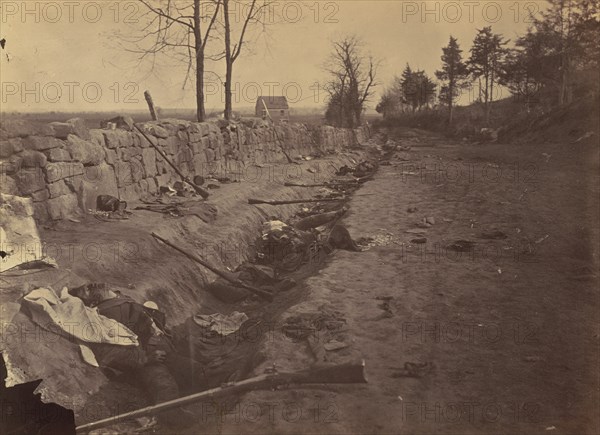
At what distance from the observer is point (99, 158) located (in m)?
9.22

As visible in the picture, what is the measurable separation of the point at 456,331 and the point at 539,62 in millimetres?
35342

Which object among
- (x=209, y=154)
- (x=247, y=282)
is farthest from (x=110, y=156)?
(x=209, y=154)

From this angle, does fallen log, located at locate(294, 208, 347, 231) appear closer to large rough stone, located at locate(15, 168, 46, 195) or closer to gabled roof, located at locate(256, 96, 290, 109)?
large rough stone, located at locate(15, 168, 46, 195)

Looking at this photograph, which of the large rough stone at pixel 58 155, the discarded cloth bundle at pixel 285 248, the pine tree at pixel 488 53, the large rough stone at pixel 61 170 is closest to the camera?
the large rough stone at pixel 61 170

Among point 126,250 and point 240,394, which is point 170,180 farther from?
point 240,394

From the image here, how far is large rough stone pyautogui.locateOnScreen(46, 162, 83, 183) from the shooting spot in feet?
25.3

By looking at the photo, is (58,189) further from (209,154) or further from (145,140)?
(209,154)

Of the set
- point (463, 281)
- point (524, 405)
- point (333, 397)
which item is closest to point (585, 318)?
point (463, 281)

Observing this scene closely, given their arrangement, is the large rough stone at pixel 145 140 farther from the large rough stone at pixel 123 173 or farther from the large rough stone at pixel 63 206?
the large rough stone at pixel 63 206

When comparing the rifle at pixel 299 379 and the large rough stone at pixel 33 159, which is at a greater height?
the large rough stone at pixel 33 159

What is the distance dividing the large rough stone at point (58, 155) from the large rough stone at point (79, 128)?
657mm

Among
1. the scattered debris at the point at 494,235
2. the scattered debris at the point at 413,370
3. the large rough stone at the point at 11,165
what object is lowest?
the scattered debris at the point at 413,370

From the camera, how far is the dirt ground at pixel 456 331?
410cm

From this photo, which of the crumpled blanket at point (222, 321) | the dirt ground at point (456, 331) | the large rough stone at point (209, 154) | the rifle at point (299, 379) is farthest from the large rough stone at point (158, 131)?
the rifle at point (299, 379)
